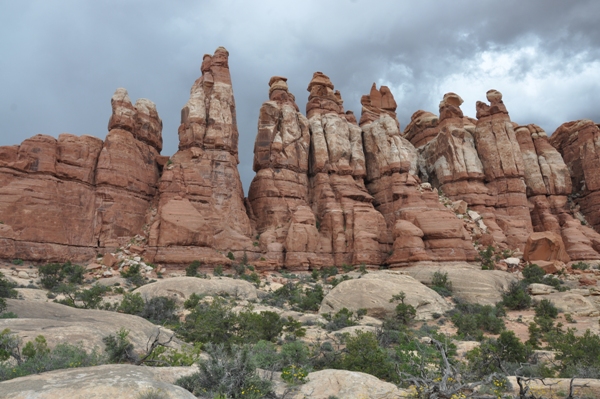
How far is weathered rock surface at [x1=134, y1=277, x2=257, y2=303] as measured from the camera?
2281 centimetres

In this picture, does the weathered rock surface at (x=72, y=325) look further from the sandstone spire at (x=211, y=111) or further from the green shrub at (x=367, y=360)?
the sandstone spire at (x=211, y=111)

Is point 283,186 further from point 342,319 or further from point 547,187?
point 547,187

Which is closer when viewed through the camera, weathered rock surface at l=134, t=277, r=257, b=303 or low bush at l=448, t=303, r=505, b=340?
low bush at l=448, t=303, r=505, b=340

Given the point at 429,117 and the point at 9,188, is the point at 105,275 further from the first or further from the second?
the point at 429,117

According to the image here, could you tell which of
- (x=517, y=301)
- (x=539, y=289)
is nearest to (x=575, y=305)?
(x=517, y=301)

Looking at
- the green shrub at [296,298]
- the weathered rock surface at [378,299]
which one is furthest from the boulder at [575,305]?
the green shrub at [296,298]

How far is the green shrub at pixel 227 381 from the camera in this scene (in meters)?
6.95

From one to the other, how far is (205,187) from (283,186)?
869 cm

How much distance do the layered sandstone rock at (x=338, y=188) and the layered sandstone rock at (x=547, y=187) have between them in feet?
70.8

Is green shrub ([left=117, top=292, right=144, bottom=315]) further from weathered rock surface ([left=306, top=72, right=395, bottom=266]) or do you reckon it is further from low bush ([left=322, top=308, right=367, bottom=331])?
weathered rock surface ([left=306, top=72, right=395, bottom=266])

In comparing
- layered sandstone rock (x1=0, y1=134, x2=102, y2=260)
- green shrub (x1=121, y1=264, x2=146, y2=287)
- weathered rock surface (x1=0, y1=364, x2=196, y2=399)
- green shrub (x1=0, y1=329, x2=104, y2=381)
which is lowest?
green shrub (x1=0, y1=329, x2=104, y2=381)

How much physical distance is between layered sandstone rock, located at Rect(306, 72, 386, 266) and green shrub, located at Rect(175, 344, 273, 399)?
32.7 meters

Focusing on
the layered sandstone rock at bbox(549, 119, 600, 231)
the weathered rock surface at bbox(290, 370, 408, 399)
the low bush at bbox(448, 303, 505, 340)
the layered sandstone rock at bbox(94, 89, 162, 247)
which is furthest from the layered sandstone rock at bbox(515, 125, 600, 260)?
the weathered rock surface at bbox(290, 370, 408, 399)

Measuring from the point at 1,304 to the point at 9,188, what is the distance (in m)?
24.9
